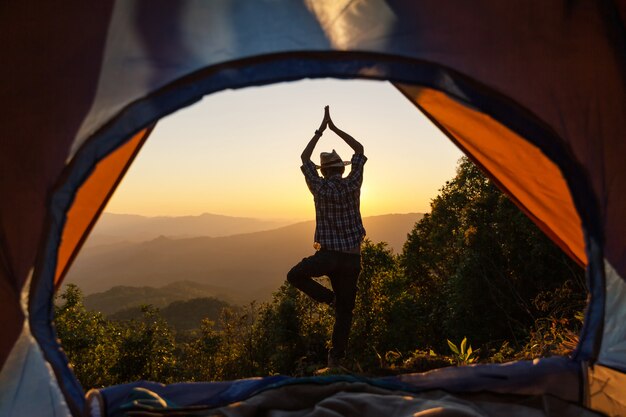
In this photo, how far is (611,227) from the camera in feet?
7.21

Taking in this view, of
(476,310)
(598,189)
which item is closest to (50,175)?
(598,189)

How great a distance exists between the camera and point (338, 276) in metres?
4.07

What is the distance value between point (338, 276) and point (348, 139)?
1.18 meters

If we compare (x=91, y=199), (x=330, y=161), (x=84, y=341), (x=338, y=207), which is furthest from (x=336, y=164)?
(x=84, y=341)

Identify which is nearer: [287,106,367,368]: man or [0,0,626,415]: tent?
[0,0,626,415]: tent

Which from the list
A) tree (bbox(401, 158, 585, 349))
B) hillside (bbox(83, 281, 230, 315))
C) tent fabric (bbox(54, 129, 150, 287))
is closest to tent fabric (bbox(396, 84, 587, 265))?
tent fabric (bbox(54, 129, 150, 287))

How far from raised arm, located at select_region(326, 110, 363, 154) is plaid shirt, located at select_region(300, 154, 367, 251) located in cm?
6

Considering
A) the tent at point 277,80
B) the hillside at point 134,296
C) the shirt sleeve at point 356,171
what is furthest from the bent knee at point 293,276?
the hillside at point 134,296

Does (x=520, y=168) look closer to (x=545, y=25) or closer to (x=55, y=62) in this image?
(x=545, y=25)

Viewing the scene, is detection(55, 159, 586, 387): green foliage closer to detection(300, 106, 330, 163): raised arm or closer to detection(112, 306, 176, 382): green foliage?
detection(112, 306, 176, 382): green foliage

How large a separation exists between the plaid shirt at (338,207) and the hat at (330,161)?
0.10 meters

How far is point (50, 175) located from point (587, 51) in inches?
94.6

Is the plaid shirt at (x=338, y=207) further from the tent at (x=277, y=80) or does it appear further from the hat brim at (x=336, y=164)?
the tent at (x=277, y=80)

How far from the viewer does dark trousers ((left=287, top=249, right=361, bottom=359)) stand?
401cm
